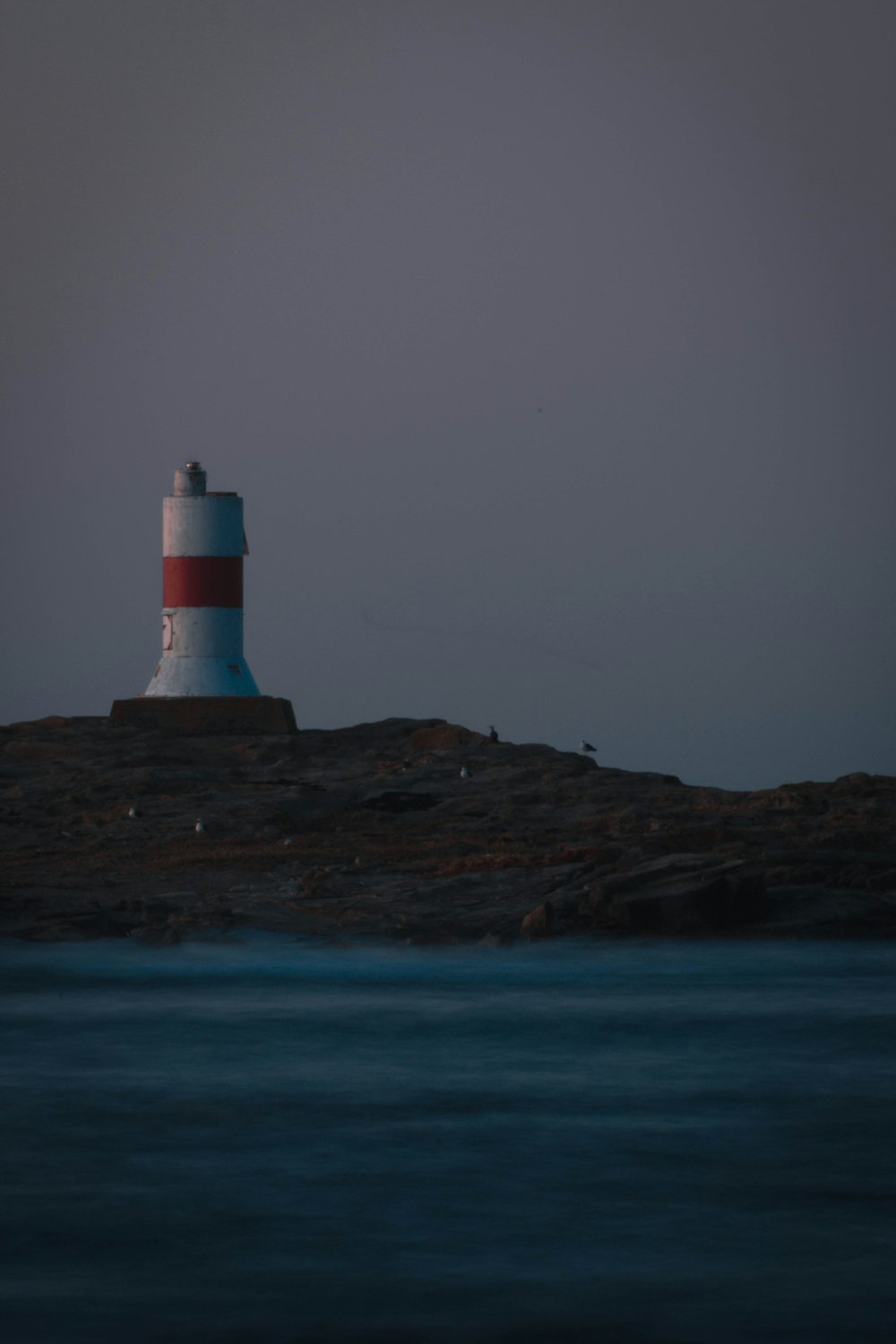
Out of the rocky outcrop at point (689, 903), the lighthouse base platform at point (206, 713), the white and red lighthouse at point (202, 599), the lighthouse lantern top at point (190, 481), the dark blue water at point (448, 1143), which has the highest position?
the lighthouse lantern top at point (190, 481)

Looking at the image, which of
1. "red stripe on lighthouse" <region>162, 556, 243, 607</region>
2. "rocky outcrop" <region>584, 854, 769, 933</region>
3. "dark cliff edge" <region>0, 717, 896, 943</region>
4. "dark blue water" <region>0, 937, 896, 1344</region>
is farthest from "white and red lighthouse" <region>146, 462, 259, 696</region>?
"rocky outcrop" <region>584, 854, 769, 933</region>

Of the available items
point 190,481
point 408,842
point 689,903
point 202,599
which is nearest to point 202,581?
point 202,599

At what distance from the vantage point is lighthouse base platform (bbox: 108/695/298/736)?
27141 mm

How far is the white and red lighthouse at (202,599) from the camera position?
89.9 feet

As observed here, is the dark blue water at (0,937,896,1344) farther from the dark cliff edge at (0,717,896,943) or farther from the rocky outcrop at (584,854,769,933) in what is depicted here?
the dark cliff edge at (0,717,896,943)

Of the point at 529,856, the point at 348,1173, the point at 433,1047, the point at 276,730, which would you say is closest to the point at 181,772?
the point at 276,730

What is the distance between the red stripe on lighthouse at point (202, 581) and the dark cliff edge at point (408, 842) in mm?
2011

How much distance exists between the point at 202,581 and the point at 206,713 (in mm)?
1938

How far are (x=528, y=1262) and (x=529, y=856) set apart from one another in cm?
1069

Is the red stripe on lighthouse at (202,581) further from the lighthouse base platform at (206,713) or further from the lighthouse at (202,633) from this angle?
the lighthouse base platform at (206,713)

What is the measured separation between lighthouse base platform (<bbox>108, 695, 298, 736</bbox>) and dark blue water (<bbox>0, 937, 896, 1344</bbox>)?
446 inches

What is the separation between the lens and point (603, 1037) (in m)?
13.1

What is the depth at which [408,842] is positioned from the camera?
20.0 metres

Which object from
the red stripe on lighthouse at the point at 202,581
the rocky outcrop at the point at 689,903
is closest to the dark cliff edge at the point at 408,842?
the rocky outcrop at the point at 689,903
